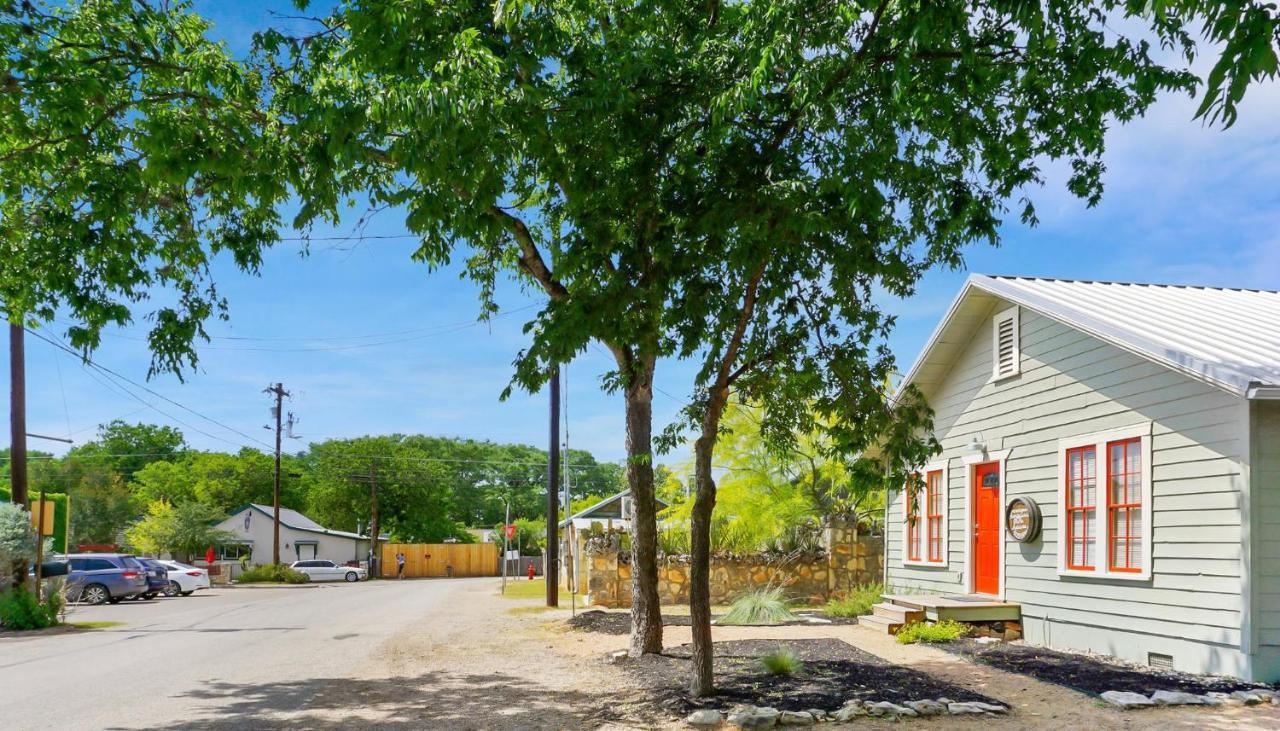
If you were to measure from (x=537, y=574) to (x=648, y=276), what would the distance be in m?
45.5

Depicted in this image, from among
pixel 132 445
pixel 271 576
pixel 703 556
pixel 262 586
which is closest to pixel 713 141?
pixel 703 556

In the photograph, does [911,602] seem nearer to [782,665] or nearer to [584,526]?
[782,665]

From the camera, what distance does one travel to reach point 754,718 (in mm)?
8289

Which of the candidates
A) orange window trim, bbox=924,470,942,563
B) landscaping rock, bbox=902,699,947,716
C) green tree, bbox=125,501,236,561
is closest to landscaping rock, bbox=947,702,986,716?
landscaping rock, bbox=902,699,947,716

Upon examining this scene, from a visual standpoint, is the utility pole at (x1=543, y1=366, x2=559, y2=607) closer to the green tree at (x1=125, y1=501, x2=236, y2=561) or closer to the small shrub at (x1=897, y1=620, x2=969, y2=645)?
the small shrub at (x1=897, y1=620, x2=969, y2=645)

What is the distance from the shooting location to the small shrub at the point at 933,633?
13.4 m

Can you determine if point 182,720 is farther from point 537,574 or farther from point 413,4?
point 537,574

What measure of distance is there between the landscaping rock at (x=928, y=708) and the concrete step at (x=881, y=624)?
18.8 feet

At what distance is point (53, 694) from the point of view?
10.2 metres

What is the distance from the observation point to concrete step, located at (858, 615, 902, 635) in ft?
47.2

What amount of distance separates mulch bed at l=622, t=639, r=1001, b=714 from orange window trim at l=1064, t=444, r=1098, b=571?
296 cm

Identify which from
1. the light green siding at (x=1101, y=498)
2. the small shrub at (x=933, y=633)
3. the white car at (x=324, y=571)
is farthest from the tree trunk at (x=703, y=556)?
the white car at (x=324, y=571)

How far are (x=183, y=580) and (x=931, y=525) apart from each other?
26.8m

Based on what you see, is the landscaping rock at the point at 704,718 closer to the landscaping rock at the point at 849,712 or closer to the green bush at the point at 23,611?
the landscaping rock at the point at 849,712
